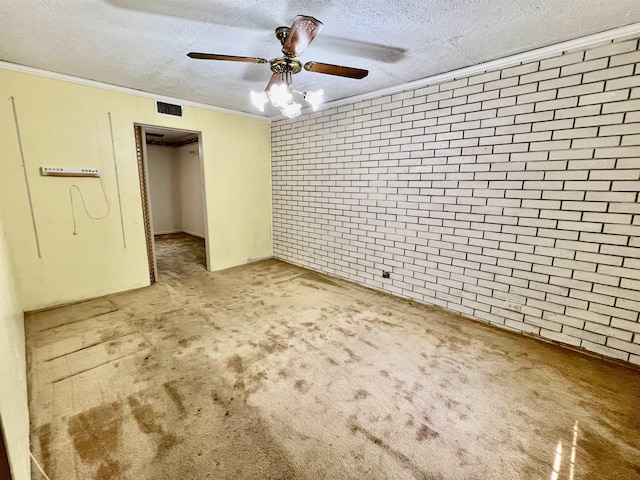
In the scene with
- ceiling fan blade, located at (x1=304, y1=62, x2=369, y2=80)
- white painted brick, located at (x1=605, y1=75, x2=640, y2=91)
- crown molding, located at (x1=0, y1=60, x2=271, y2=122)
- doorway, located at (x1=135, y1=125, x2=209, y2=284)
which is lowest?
doorway, located at (x1=135, y1=125, x2=209, y2=284)

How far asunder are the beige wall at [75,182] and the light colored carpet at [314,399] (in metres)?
0.55

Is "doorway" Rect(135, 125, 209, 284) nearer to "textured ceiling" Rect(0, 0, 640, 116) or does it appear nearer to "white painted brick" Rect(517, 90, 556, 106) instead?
"textured ceiling" Rect(0, 0, 640, 116)

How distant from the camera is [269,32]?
224cm

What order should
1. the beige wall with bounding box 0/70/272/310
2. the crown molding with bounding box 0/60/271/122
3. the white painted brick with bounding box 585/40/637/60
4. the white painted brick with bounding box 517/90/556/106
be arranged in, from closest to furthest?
1. the white painted brick with bounding box 585/40/637/60
2. the white painted brick with bounding box 517/90/556/106
3. the crown molding with bounding box 0/60/271/122
4. the beige wall with bounding box 0/70/272/310

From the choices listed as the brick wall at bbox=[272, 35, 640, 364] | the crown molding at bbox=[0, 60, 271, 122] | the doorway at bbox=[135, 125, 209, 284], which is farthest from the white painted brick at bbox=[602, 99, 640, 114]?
the doorway at bbox=[135, 125, 209, 284]

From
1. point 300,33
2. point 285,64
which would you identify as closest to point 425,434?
point 300,33

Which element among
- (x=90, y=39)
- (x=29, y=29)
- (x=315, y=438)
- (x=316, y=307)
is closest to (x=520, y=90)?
(x=316, y=307)

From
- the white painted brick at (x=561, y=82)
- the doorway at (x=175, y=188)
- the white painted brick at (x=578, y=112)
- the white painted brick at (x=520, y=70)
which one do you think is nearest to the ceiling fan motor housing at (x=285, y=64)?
the white painted brick at (x=520, y=70)

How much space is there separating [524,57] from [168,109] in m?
4.26

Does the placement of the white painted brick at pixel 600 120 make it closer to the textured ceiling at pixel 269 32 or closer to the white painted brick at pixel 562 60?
the white painted brick at pixel 562 60

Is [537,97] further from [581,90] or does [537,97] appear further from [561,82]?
[581,90]

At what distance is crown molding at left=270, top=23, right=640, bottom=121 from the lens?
2158mm

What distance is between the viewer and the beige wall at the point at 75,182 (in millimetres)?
2990

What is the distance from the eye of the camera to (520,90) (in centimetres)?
264
